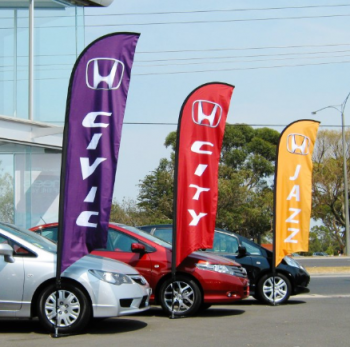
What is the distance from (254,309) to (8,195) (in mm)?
7203

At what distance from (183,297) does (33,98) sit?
813cm

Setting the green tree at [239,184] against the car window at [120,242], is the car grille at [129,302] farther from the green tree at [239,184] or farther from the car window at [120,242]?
the green tree at [239,184]

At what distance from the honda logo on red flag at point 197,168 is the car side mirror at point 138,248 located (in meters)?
0.52

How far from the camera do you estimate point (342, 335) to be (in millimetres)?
8508

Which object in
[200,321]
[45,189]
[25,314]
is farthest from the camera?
[45,189]

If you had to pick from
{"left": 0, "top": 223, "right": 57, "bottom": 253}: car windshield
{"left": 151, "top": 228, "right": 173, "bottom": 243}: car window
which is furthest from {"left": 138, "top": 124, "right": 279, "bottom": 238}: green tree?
{"left": 0, "top": 223, "right": 57, "bottom": 253}: car windshield

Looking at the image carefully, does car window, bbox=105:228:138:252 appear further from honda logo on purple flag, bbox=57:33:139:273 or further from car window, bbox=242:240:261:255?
car window, bbox=242:240:261:255

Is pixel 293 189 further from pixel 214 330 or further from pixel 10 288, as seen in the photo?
pixel 10 288

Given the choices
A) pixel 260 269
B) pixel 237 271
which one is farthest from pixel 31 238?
pixel 260 269

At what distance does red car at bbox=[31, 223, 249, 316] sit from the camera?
10102 mm

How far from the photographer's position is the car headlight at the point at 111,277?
839 centimetres

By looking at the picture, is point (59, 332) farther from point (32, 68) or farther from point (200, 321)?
point (32, 68)

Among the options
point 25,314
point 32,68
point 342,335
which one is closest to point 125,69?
point 25,314

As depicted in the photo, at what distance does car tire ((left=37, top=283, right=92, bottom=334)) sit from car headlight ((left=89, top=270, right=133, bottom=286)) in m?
0.30
